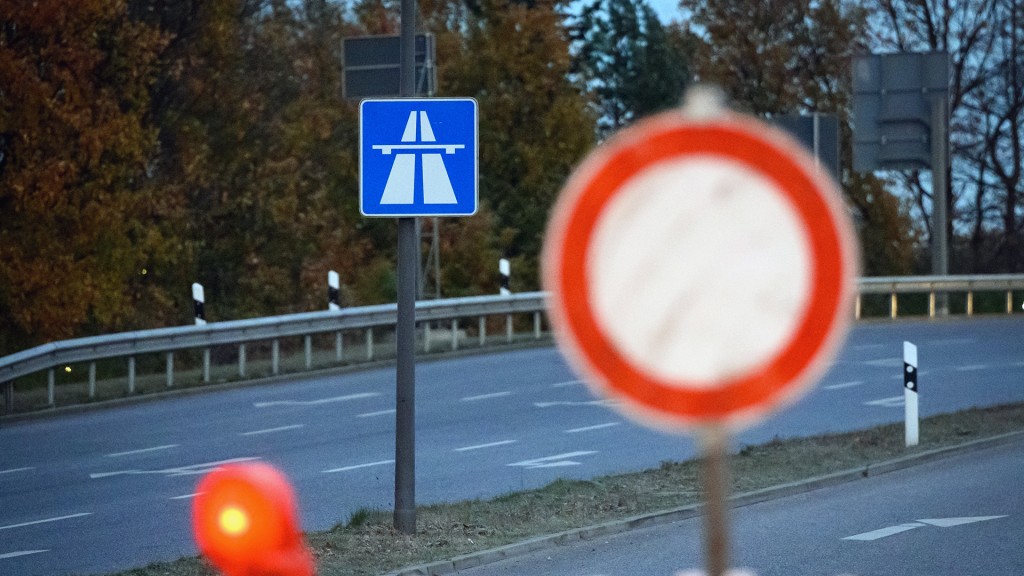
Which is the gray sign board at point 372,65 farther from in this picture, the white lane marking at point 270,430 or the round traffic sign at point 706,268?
the round traffic sign at point 706,268

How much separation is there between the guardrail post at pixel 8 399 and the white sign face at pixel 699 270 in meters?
19.3

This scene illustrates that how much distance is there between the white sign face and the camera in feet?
9.64

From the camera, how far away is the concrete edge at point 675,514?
34.1 ft

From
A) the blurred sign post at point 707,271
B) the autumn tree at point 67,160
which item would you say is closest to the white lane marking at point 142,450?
the autumn tree at point 67,160

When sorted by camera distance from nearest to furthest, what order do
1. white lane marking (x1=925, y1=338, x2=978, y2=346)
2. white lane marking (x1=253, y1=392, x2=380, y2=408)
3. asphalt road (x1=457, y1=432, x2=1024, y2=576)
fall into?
asphalt road (x1=457, y1=432, x2=1024, y2=576) → white lane marking (x1=253, y1=392, x2=380, y2=408) → white lane marking (x1=925, y1=338, x2=978, y2=346)

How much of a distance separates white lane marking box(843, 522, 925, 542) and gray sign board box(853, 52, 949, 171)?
59.9 ft

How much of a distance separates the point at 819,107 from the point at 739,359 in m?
46.7

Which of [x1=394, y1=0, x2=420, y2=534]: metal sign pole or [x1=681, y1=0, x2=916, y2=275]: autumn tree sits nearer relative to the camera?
[x1=394, y1=0, x2=420, y2=534]: metal sign pole

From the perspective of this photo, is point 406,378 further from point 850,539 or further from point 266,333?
point 266,333

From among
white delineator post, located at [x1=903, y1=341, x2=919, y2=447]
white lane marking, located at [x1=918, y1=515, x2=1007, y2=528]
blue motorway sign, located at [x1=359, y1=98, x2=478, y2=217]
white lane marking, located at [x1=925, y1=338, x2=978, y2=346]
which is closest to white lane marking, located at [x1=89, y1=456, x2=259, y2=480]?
blue motorway sign, located at [x1=359, y1=98, x2=478, y2=217]

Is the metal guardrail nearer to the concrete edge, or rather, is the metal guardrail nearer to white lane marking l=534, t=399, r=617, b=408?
white lane marking l=534, t=399, r=617, b=408

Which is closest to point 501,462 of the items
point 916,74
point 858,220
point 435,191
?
point 435,191

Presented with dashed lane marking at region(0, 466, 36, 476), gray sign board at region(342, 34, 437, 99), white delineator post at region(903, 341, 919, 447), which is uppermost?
gray sign board at region(342, 34, 437, 99)

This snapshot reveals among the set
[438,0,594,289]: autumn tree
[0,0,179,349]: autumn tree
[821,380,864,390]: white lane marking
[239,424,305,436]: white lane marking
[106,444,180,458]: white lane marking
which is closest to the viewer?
[106,444,180,458]: white lane marking
